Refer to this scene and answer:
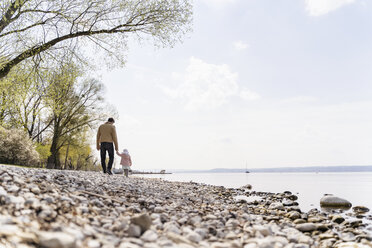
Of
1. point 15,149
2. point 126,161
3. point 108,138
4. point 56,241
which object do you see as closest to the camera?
point 56,241

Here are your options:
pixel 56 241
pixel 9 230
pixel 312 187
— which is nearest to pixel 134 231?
pixel 56 241

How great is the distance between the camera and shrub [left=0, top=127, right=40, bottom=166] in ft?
65.1

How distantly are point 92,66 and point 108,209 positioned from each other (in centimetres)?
1252

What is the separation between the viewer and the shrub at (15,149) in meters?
19.8

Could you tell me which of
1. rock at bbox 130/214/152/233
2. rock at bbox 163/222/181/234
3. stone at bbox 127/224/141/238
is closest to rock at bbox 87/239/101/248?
stone at bbox 127/224/141/238

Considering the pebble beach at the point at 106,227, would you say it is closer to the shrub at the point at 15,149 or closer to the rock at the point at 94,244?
the rock at the point at 94,244

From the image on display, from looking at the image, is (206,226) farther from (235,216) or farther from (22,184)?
(22,184)

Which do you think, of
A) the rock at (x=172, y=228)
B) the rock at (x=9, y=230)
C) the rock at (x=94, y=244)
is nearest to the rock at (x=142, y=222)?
the rock at (x=172, y=228)

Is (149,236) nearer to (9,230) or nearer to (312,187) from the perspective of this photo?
(9,230)

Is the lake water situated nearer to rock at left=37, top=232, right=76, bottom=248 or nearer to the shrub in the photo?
rock at left=37, top=232, right=76, bottom=248

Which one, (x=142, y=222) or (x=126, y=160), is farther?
(x=126, y=160)

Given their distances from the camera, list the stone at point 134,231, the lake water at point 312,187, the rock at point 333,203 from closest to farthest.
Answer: the stone at point 134,231 → the rock at point 333,203 → the lake water at point 312,187

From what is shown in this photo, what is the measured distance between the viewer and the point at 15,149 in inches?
804

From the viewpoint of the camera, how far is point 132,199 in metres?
5.91
